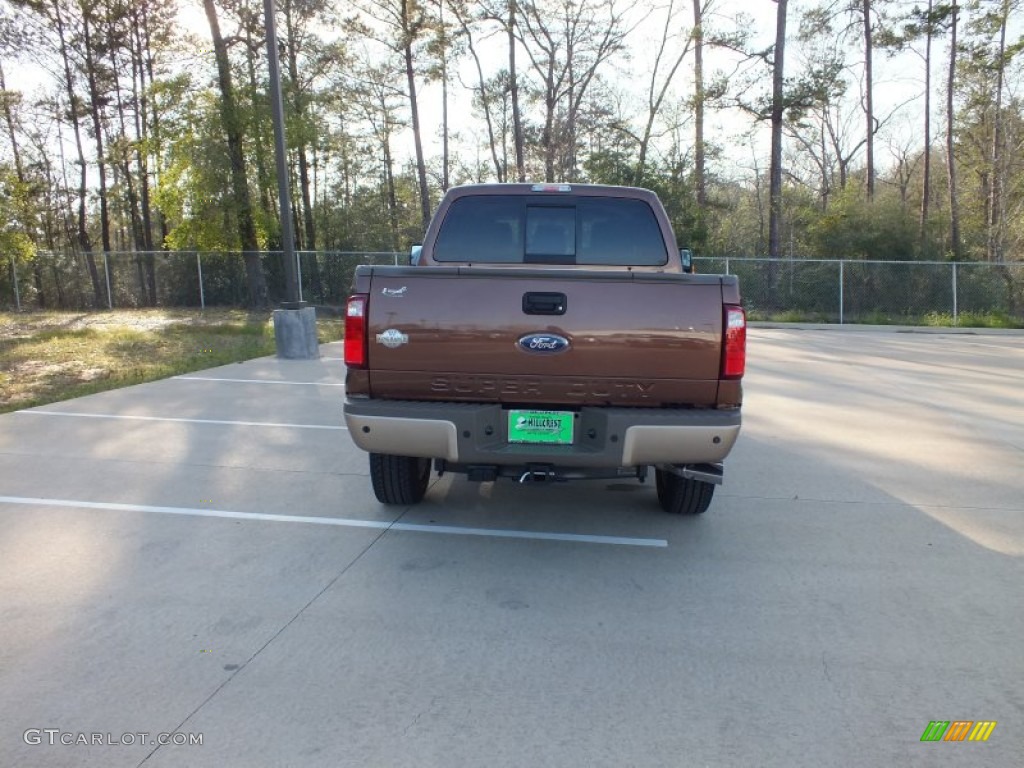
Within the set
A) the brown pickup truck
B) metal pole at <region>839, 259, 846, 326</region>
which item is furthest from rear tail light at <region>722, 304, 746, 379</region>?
metal pole at <region>839, 259, 846, 326</region>

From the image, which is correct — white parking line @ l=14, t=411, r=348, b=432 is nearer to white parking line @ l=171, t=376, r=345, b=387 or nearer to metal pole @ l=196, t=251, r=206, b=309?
white parking line @ l=171, t=376, r=345, b=387

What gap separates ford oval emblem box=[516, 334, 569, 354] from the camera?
4.09 m

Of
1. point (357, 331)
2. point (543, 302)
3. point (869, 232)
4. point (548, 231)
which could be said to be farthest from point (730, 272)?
point (357, 331)

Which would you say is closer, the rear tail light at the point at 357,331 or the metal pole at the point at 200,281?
the rear tail light at the point at 357,331

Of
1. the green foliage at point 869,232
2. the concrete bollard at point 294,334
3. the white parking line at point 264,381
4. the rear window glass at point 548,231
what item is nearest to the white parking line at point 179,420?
the white parking line at point 264,381

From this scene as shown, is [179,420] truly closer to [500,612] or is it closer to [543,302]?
[543,302]

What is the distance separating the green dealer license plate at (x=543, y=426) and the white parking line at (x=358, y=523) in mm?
855

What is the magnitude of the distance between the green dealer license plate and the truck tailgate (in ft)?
0.27

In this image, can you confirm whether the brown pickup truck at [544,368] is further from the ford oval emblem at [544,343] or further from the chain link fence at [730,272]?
the chain link fence at [730,272]

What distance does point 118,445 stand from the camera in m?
6.91

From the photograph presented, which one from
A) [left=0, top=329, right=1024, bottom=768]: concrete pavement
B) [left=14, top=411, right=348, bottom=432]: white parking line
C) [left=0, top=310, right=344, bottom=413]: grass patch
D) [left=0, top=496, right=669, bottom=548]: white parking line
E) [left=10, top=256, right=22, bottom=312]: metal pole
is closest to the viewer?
[left=0, top=329, right=1024, bottom=768]: concrete pavement

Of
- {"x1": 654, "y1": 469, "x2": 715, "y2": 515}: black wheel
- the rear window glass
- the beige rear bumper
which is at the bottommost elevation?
{"x1": 654, "y1": 469, "x2": 715, "y2": 515}: black wheel

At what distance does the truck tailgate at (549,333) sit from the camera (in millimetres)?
4051

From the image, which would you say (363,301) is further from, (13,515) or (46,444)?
(46,444)
